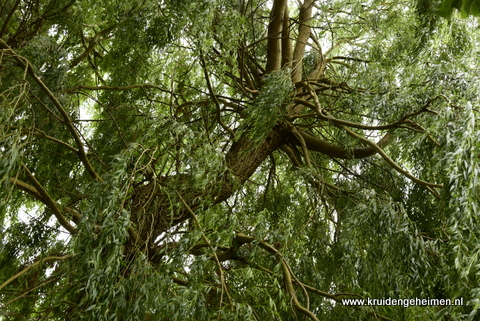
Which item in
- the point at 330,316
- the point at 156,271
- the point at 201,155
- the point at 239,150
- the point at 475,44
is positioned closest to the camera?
the point at 156,271

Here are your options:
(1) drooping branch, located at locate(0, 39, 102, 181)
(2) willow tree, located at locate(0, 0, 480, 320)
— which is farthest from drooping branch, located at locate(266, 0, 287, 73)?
(1) drooping branch, located at locate(0, 39, 102, 181)

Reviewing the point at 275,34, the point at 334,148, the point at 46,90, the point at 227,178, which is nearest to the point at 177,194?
the point at 227,178

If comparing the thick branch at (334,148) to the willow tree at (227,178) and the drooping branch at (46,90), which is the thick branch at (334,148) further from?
the drooping branch at (46,90)

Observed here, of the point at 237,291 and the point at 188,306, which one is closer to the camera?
the point at 188,306

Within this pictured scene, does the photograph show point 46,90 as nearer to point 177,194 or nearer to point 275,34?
point 177,194

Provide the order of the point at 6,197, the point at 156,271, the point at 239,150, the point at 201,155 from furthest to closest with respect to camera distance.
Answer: the point at 239,150 < the point at 201,155 < the point at 156,271 < the point at 6,197

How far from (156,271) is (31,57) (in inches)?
62.2

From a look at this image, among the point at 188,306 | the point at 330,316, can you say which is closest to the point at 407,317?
the point at 330,316

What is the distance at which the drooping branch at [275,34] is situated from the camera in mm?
4070

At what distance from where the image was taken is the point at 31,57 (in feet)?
9.78

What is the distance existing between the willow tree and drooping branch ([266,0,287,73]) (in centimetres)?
1

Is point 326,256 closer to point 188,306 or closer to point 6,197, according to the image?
point 188,306

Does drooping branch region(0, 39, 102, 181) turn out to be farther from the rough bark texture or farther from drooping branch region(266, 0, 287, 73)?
drooping branch region(266, 0, 287, 73)

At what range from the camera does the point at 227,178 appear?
332 cm
